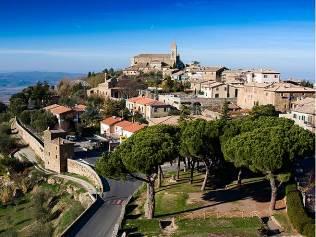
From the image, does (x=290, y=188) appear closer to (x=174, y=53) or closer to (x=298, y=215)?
(x=298, y=215)

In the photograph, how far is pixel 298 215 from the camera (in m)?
21.7

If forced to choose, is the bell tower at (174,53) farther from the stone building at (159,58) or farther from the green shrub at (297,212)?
the green shrub at (297,212)

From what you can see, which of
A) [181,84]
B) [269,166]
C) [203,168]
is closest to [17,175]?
[203,168]

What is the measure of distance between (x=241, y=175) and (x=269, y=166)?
817cm

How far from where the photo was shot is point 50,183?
133ft

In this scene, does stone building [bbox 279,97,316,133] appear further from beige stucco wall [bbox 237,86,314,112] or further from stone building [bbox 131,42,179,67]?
stone building [bbox 131,42,179,67]

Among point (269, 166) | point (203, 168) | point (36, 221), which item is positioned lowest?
point (36, 221)

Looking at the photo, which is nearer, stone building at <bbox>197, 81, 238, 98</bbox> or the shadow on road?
the shadow on road

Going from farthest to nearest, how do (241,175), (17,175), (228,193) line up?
(17,175) < (241,175) < (228,193)

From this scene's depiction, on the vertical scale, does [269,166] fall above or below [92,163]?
above

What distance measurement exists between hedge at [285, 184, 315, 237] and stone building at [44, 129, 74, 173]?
2369 cm

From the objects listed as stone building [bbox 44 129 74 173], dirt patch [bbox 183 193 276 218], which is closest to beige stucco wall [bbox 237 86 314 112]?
stone building [bbox 44 129 74 173]

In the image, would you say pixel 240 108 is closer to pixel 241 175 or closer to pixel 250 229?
pixel 241 175

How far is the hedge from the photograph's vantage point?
816 inches
